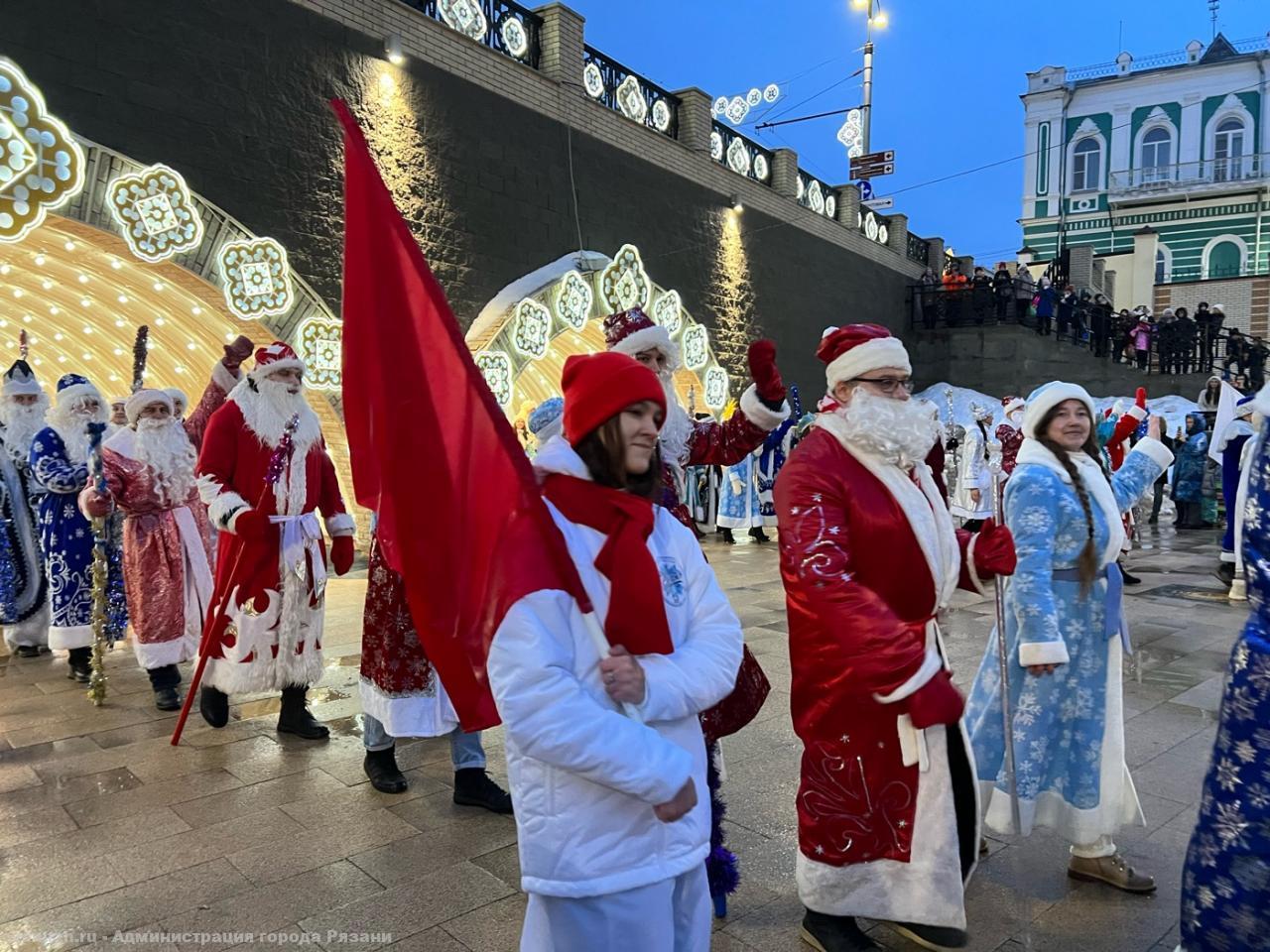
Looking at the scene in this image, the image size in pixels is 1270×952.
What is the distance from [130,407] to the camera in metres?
5.16

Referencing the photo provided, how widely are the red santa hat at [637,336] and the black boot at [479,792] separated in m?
1.82

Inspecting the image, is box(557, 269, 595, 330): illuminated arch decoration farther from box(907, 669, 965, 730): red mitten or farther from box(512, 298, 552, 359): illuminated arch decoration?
box(907, 669, 965, 730): red mitten

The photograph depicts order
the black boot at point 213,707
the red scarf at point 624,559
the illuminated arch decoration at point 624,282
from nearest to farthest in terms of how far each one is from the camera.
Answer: the red scarf at point 624,559 → the black boot at point 213,707 → the illuminated arch decoration at point 624,282

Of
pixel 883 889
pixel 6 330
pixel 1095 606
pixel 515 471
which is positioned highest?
pixel 6 330

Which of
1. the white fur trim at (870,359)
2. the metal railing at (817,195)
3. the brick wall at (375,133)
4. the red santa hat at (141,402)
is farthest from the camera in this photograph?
the metal railing at (817,195)

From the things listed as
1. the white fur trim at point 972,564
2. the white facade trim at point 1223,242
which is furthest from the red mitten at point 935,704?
the white facade trim at point 1223,242

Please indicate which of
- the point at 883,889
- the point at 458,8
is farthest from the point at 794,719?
the point at 458,8

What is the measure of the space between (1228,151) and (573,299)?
32917 millimetres

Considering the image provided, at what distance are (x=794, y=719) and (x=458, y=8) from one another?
11020 millimetres

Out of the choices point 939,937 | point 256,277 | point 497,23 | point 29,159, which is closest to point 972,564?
point 939,937

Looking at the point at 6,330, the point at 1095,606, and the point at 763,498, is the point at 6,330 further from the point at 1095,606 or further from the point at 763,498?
the point at 1095,606

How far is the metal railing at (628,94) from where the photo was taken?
13.2 m

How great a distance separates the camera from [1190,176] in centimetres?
3331

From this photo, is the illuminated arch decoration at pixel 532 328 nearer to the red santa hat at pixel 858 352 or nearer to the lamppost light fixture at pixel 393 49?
the lamppost light fixture at pixel 393 49
